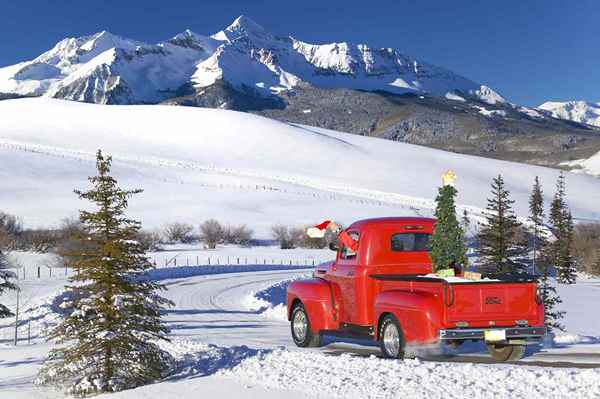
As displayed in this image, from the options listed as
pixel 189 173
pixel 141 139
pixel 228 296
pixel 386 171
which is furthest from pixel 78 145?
pixel 228 296

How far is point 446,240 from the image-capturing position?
13000mm

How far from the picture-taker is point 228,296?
34281 millimetres

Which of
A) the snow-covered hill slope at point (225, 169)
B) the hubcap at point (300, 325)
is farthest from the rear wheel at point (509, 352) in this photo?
the snow-covered hill slope at point (225, 169)

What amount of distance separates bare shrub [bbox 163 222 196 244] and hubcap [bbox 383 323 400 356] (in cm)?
6196

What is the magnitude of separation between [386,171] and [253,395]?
378 ft

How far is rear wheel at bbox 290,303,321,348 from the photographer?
592 inches

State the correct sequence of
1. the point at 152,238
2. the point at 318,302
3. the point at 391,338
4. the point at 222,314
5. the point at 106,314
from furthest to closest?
the point at 152,238 < the point at 222,314 < the point at 318,302 < the point at 106,314 < the point at 391,338

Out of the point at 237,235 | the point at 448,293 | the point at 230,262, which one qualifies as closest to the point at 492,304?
the point at 448,293

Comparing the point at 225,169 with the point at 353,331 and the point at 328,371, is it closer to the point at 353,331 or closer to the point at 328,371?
the point at 353,331

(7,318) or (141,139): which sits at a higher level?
(141,139)

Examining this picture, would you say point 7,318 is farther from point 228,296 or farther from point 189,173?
point 189,173

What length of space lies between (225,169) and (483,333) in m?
104

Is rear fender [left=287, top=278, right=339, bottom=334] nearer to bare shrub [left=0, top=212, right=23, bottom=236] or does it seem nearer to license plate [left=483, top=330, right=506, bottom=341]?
license plate [left=483, top=330, right=506, bottom=341]

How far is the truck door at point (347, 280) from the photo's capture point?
44.5 ft
